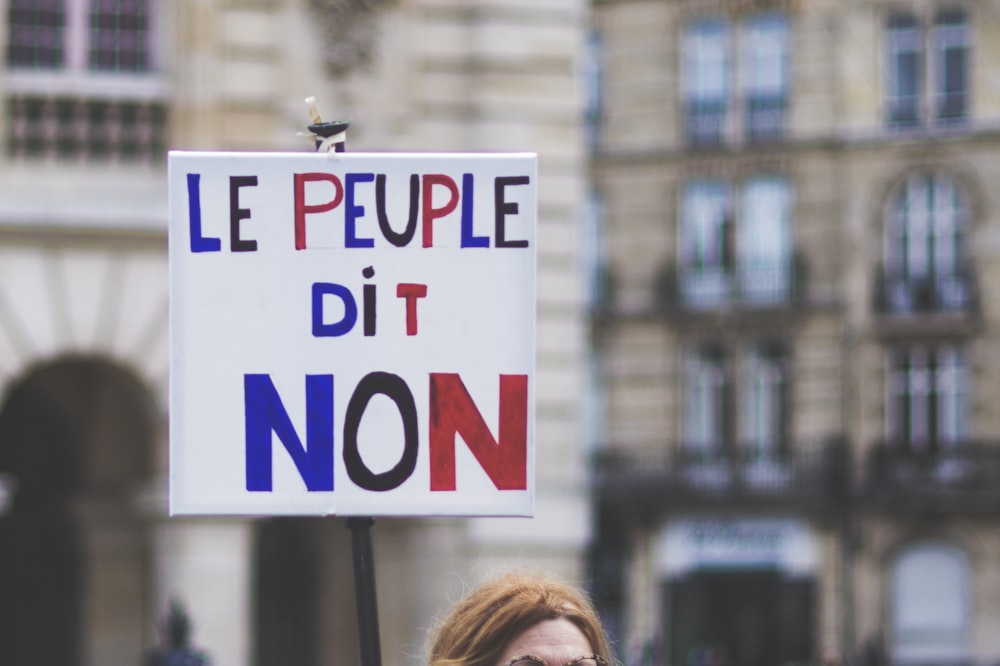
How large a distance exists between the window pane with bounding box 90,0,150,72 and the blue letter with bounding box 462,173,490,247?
9436 mm

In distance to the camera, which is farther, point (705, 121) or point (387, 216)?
point (705, 121)

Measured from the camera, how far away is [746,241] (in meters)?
38.0

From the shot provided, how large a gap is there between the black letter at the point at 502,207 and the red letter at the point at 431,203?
83 mm

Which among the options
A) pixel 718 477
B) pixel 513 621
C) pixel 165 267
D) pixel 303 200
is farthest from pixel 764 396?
pixel 513 621

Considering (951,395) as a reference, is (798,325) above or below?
above

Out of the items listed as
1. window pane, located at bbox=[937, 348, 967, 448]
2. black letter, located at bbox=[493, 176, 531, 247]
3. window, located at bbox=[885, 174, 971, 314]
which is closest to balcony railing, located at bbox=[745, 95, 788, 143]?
window, located at bbox=[885, 174, 971, 314]

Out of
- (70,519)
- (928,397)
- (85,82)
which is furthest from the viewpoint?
(928,397)

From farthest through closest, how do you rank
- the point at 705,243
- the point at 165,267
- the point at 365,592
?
the point at 705,243 → the point at 165,267 → the point at 365,592

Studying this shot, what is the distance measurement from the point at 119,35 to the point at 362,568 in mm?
9721

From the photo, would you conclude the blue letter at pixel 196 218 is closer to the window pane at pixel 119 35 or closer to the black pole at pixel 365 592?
the black pole at pixel 365 592

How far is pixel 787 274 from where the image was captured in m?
38.0

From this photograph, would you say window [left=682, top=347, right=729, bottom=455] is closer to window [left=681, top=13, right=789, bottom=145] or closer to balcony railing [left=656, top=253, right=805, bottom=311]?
balcony railing [left=656, top=253, right=805, bottom=311]

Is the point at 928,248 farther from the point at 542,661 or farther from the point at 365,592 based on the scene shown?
the point at 542,661

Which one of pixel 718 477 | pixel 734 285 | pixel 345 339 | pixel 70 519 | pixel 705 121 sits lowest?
pixel 718 477
